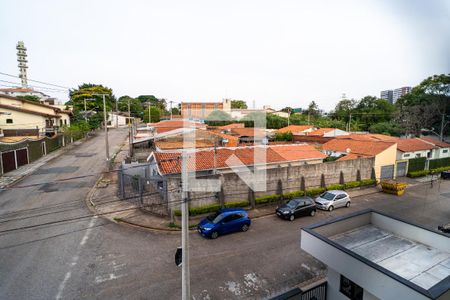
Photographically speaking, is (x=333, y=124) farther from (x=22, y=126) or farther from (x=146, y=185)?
(x=22, y=126)

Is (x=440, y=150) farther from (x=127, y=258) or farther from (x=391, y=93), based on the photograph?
(x=391, y=93)

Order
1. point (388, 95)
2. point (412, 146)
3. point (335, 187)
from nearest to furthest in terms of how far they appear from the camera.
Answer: point (335, 187) → point (412, 146) → point (388, 95)

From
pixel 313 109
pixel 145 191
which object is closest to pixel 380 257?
pixel 145 191

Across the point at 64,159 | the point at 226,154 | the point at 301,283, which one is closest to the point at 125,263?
the point at 301,283

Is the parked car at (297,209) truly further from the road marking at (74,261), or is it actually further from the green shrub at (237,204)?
the road marking at (74,261)

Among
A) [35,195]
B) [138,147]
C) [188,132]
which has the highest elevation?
[188,132]
